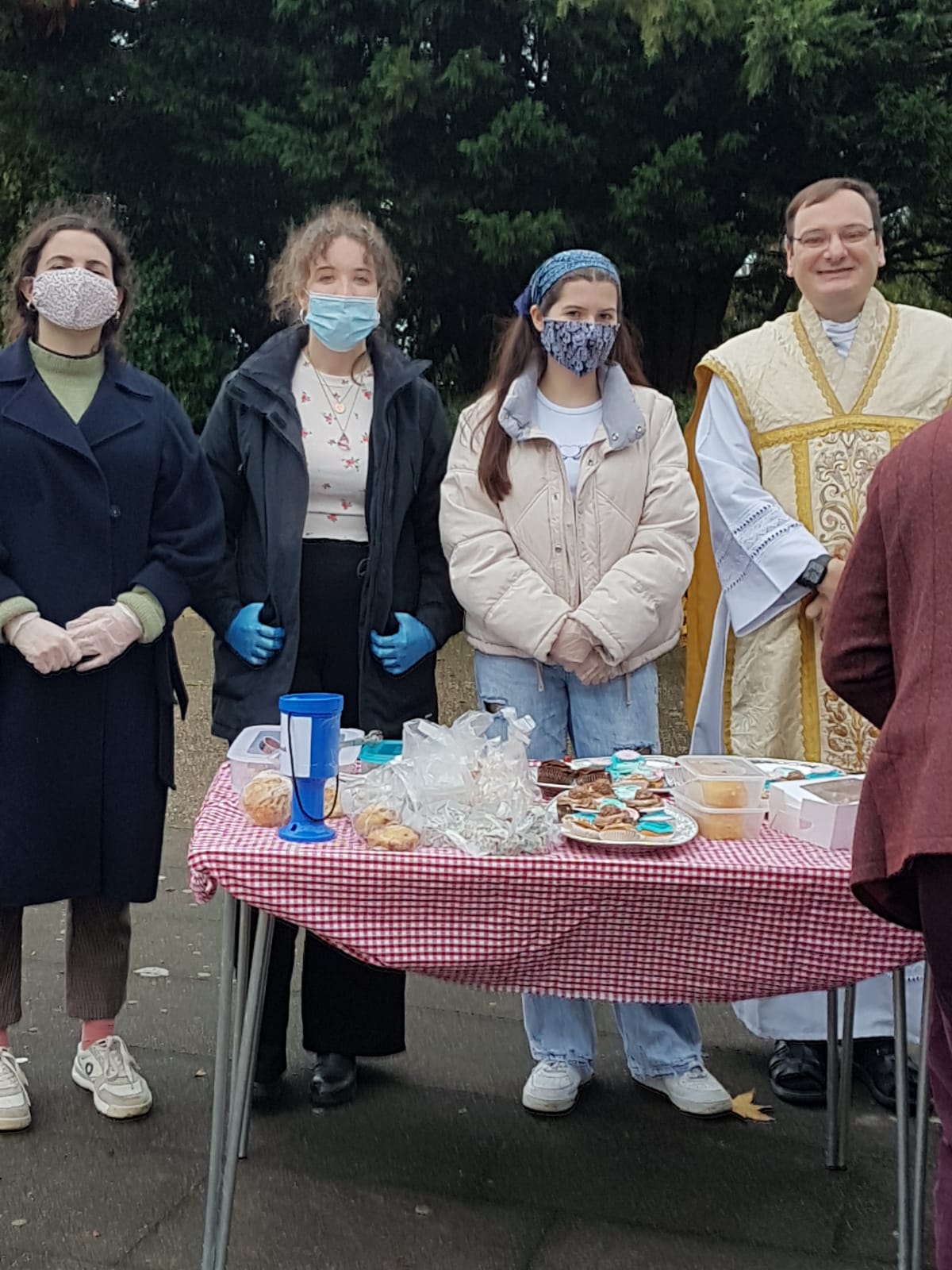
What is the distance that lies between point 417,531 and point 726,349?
0.94 metres

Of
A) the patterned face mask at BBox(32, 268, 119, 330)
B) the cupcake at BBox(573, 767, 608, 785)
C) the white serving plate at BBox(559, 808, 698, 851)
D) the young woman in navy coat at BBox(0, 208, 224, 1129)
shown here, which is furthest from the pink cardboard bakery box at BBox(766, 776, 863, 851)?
the patterned face mask at BBox(32, 268, 119, 330)

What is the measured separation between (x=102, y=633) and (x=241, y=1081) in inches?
41.2

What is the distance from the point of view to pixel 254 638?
3107 millimetres

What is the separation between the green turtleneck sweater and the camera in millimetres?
3010

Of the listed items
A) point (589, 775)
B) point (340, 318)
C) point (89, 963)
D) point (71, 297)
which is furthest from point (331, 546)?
point (89, 963)

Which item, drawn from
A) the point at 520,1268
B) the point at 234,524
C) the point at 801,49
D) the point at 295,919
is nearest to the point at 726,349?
the point at 234,524

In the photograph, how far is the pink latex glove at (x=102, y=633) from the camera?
115 inches

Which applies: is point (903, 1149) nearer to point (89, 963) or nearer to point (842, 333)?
point (89, 963)

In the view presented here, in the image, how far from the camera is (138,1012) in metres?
3.83

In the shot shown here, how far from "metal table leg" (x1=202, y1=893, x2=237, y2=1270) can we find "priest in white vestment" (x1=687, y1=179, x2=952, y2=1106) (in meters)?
1.51

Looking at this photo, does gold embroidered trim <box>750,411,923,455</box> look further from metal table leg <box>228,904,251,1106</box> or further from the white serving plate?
metal table leg <box>228,904,251,1106</box>

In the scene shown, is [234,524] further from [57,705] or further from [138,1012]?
[138,1012]

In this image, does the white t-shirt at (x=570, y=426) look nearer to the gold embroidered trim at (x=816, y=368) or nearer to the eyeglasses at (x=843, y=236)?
the gold embroidered trim at (x=816, y=368)

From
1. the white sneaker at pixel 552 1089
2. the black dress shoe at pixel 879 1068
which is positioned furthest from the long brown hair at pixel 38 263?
the black dress shoe at pixel 879 1068
